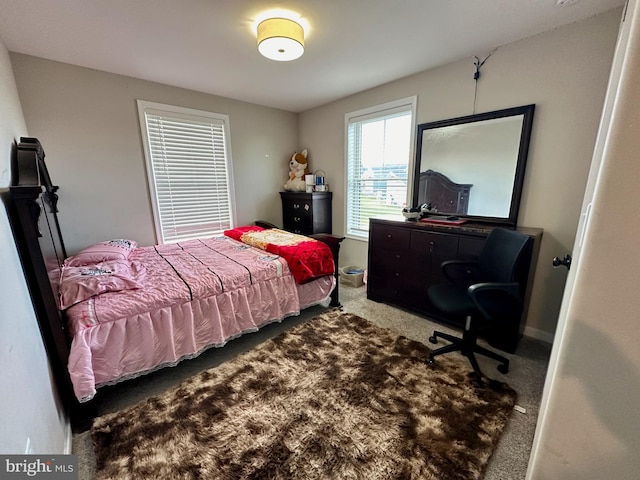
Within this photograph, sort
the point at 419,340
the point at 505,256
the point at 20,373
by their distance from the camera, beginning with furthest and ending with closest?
the point at 419,340
the point at 505,256
the point at 20,373

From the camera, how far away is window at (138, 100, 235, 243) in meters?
2.99

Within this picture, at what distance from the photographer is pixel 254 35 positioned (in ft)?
6.54

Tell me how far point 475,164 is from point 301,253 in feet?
6.15

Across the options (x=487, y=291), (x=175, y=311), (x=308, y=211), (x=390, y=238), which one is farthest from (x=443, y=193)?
(x=175, y=311)

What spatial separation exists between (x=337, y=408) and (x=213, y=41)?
2881 millimetres

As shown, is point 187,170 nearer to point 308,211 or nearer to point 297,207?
point 297,207

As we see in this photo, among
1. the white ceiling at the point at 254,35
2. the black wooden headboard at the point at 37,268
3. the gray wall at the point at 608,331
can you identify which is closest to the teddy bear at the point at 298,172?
the white ceiling at the point at 254,35

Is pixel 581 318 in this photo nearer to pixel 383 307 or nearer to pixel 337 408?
pixel 337 408

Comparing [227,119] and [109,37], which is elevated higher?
[109,37]

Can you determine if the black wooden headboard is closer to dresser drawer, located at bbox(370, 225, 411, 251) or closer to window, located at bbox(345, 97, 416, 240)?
dresser drawer, located at bbox(370, 225, 411, 251)

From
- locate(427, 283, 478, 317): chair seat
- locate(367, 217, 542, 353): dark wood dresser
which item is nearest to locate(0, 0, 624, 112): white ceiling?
locate(367, 217, 542, 353): dark wood dresser

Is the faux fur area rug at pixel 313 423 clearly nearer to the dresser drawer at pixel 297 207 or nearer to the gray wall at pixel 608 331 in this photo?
the gray wall at pixel 608 331

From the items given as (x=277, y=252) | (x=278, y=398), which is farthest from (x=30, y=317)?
(x=277, y=252)

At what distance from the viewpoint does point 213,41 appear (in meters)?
2.06
